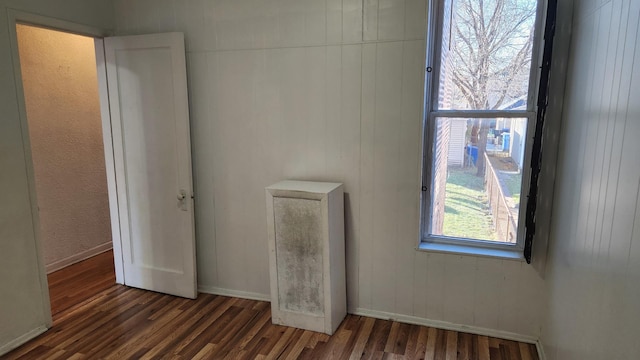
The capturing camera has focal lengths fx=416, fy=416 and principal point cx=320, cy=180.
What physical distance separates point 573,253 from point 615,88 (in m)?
0.82

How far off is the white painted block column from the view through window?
71 centimetres

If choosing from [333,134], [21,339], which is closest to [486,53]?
[333,134]

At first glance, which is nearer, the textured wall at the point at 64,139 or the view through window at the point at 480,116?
the view through window at the point at 480,116

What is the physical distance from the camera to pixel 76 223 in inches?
163

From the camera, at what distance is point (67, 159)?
4.02 metres

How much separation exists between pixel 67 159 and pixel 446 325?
371cm

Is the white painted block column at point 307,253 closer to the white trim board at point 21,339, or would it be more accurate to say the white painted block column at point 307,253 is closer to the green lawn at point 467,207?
the green lawn at point 467,207

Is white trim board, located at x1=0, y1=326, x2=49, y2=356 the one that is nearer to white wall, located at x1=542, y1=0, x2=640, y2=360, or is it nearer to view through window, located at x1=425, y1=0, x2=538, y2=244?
view through window, located at x1=425, y1=0, x2=538, y2=244

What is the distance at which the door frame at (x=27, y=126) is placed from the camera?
2.64 metres

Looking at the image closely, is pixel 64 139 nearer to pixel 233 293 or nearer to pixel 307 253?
pixel 233 293

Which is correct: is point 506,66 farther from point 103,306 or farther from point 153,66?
point 103,306

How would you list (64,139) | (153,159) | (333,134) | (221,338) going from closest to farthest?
1. (221,338)
2. (333,134)
3. (153,159)
4. (64,139)

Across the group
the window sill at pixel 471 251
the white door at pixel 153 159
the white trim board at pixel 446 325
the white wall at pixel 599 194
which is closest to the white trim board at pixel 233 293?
the white door at pixel 153 159

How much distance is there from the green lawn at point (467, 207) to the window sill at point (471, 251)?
9cm
